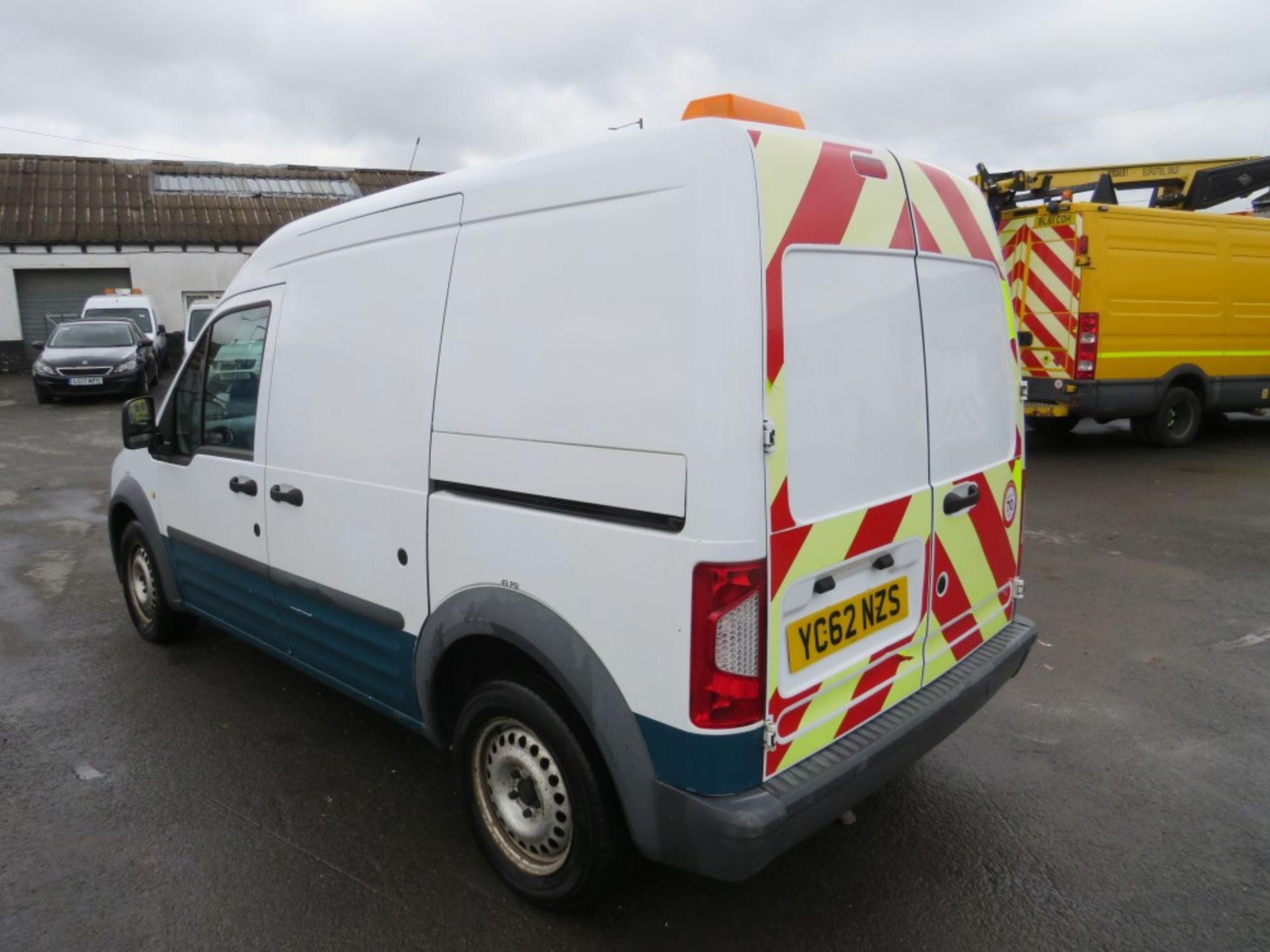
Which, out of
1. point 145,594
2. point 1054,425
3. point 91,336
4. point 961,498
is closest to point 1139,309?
point 1054,425

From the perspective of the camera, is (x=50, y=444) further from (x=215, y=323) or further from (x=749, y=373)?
(x=749, y=373)

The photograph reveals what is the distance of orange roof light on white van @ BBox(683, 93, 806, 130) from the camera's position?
89.4 inches

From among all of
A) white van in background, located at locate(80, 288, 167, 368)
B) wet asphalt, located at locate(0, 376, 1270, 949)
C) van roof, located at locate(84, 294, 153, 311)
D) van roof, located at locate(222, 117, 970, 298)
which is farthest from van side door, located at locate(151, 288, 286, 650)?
van roof, located at locate(84, 294, 153, 311)

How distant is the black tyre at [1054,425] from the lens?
35.9 feet

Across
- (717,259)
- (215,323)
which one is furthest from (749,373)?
(215,323)

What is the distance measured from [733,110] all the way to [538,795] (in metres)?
2.03

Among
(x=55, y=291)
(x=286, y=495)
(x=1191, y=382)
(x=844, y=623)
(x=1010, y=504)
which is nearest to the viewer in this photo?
(x=844, y=623)

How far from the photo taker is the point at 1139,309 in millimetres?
9211

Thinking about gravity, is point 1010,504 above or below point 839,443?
below

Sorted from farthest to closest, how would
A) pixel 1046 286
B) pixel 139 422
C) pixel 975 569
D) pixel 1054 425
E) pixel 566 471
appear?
pixel 1054 425 < pixel 1046 286 < pixel 139 422 < pixel 975 569 < pixel 566 471

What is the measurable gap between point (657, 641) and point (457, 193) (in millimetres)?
1528

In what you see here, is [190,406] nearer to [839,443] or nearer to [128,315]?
[839,443]

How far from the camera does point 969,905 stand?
2605 millimetres

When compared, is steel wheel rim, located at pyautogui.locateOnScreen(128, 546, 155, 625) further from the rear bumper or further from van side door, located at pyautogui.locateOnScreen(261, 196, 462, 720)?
the rear bumper
